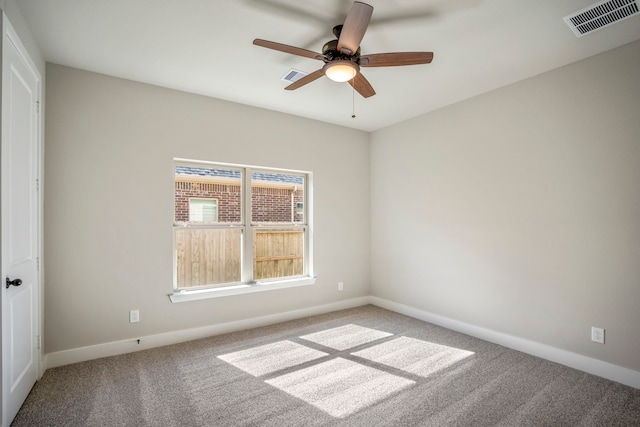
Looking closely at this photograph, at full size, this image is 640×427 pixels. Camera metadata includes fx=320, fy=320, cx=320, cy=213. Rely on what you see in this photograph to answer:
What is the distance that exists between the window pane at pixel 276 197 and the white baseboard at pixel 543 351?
210cm

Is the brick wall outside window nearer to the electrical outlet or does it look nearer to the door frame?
the door frame

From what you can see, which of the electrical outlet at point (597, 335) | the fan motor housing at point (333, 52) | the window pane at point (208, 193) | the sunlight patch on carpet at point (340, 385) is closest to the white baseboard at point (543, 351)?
the electrical outlet at point (597, 335)

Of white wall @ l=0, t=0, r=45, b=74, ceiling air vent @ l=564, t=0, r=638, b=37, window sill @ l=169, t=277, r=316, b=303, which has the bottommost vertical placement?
window sill @ l=169, t=277, r=316, b=303

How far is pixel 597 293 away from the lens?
9.02 feet

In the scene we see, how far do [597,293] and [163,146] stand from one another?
4.33 m

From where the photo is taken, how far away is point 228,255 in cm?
393

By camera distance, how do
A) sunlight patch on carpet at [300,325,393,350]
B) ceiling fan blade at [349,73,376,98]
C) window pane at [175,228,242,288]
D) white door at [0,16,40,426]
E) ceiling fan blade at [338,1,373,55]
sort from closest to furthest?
1. ceiling fan blade at [338,1,373,55]
2. white door at [0,16,40,426]
3. ceiling fan blade at [349,73,376,98]
4. sunlight patch on carpet at [300,325,393,350]
5. window pane at [175,228,242,288]

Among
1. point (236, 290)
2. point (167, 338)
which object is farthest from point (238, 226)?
point (167, 338)

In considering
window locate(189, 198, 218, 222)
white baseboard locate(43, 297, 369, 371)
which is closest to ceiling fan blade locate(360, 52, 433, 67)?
window locate(189, 198, 218, 222)

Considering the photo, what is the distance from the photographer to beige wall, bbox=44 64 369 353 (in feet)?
9.57

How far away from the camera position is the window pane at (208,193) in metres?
3.62

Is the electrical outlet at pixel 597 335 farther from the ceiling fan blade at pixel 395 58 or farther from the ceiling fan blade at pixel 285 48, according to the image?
the ceiling fan blade at pixel 285 48

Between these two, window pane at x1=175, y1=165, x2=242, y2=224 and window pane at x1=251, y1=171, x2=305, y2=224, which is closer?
window pane at x1=175, y1=165, x2=242, y2=224

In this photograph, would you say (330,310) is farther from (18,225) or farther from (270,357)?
(18,225)
